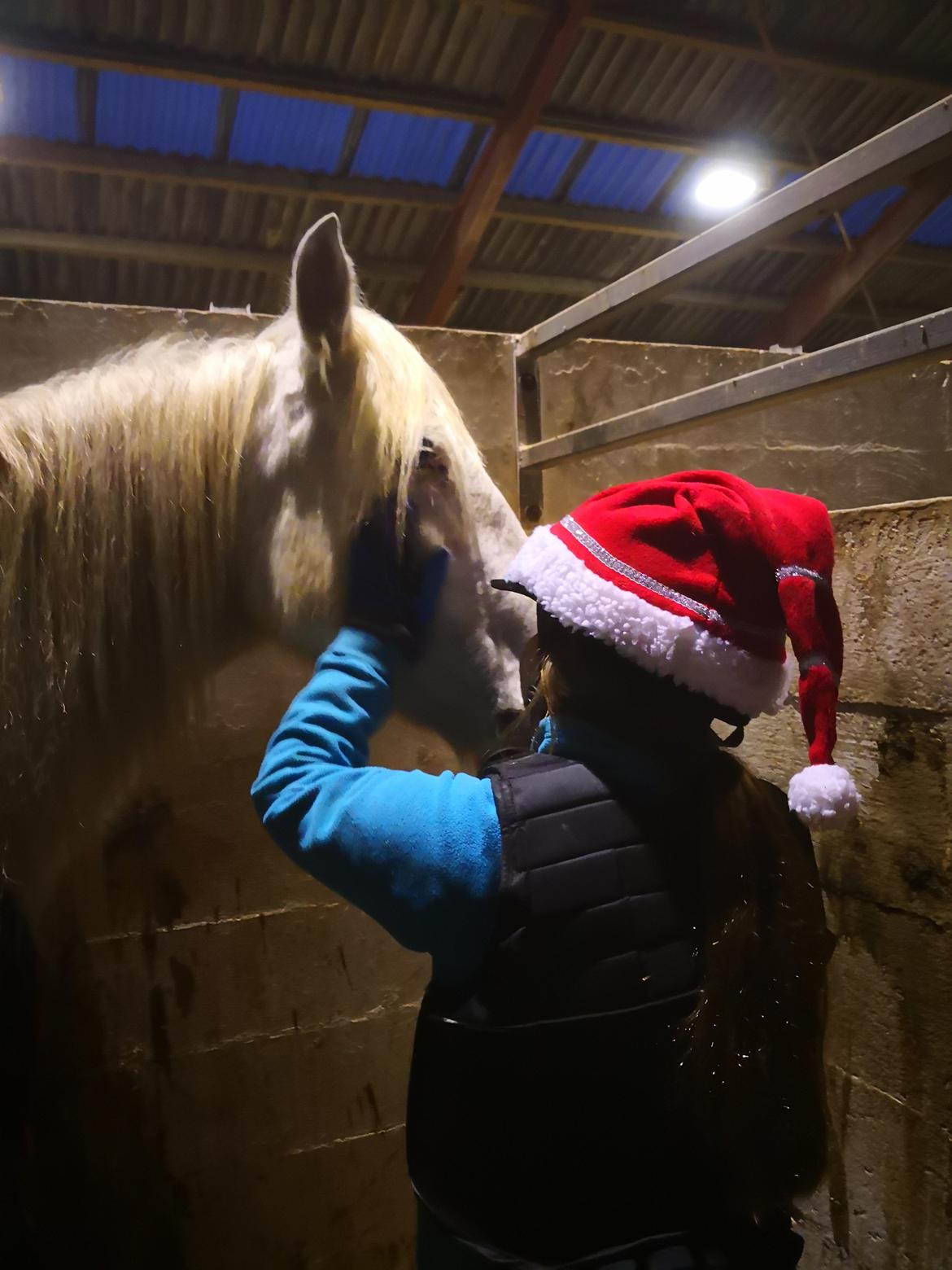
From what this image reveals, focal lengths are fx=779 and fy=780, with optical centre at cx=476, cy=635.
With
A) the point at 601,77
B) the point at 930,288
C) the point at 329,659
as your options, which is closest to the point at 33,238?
the point at 601,77

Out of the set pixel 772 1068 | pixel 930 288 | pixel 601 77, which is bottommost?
pixel 772 1068

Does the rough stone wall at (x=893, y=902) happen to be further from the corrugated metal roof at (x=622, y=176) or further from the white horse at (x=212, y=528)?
the corrugated metal roof at (x=622, y=176)

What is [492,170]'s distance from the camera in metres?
2.24

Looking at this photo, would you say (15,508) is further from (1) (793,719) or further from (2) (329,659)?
(1) (793,719)

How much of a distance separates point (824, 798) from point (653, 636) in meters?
0.19

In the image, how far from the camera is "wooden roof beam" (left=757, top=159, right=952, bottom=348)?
237 cm

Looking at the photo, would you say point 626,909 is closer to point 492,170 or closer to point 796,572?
point 796,572

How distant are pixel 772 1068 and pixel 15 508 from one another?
0.93 metres

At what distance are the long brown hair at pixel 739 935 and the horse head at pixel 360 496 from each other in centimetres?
23

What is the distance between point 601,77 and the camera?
218 centimetres

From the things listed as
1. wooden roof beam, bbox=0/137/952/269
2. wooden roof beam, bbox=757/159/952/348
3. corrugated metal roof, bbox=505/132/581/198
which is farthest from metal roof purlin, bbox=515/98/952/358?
wooden roof beam, bbox=757/159/952/348

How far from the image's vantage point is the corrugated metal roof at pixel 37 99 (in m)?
1.80

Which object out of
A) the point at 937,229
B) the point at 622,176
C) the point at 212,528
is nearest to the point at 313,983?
the point at 212,528

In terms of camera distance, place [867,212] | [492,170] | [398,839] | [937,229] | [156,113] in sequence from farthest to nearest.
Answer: [937,229] < [867,212] < [492,170] < [156,113] < [398,839]
